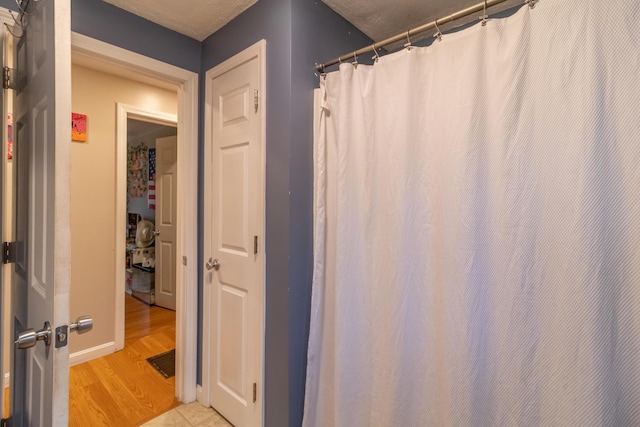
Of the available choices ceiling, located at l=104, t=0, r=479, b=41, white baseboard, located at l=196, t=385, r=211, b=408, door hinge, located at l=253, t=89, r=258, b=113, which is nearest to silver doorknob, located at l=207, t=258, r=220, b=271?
white baseboard, located at l=196, t=385, r=211, b=408

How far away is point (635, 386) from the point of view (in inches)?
30.3

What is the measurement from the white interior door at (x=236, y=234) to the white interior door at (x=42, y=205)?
0.80m

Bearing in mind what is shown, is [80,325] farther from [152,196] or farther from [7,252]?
[152,196]

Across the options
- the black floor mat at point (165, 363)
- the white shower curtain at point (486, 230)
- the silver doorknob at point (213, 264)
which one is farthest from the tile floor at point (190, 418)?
the silver doorknob at point (213, 264)

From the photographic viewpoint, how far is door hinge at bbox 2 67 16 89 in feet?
3.71

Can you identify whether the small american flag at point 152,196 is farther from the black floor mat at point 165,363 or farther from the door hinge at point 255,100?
the door hinge at point 255,100

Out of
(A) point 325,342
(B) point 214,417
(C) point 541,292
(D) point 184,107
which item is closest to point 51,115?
(D) point 184,107

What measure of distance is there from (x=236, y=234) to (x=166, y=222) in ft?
7.70

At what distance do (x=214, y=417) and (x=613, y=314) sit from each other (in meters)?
1.90

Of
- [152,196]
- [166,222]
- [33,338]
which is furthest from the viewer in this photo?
[152,196]

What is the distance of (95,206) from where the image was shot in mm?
2348

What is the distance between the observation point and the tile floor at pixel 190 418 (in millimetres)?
1642

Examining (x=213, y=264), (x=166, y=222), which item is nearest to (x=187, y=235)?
(x=213, y=264)

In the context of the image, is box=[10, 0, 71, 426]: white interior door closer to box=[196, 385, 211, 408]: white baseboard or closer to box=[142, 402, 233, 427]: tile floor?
box=[142, 402, 233, 427]: tile floor
